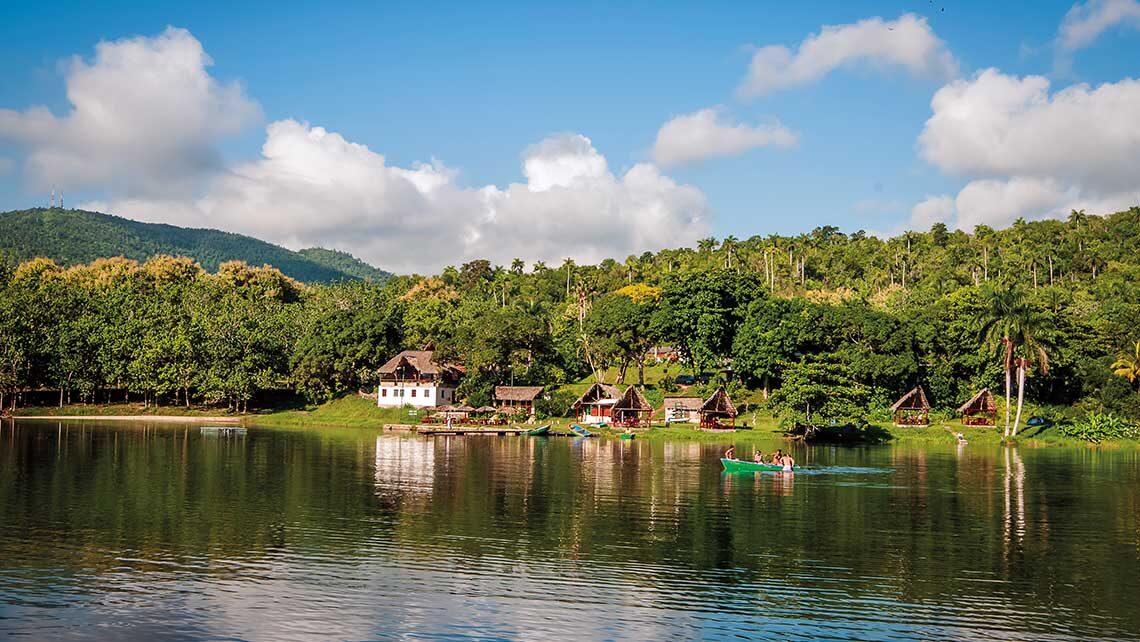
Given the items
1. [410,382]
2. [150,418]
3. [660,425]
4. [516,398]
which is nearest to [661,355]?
[516,398]

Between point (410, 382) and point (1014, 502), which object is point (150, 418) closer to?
point (410, 382)

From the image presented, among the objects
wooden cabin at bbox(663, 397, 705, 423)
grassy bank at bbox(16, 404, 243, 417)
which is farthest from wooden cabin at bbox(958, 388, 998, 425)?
grassy bank at bbox(16, 404, 243, 417)

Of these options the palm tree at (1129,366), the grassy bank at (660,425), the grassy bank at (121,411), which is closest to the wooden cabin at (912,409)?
the grassy bank at (660,425)

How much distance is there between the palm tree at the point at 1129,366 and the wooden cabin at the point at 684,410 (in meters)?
41.6

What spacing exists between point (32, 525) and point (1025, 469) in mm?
59633

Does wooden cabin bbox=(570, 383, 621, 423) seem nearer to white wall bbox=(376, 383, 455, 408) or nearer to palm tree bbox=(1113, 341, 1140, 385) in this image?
white wall bbox=(376, 383, 455, 408)

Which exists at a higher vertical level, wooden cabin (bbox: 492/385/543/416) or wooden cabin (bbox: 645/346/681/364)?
wooden cabin (bbox: 645/346/681/364)

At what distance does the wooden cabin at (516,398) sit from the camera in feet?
328

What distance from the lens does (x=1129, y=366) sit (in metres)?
91.4

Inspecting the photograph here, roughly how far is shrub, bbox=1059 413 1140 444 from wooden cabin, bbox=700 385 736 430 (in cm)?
3151

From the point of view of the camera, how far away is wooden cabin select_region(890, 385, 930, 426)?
302ft

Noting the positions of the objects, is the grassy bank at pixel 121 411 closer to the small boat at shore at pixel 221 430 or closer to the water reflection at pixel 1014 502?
the small boat at shore at pixel 221 430

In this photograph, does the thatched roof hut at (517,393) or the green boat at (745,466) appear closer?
the green boat at (745,466)

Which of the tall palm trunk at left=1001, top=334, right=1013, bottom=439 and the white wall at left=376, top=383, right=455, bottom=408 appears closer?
the tall palm trunk at left=1001, top=334, right=1013, bottom=439
